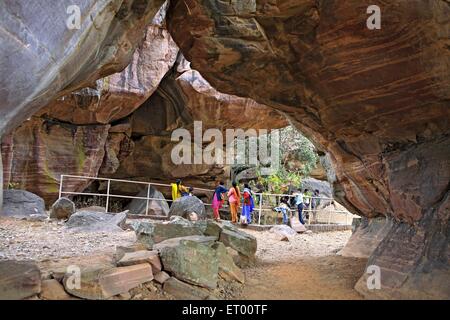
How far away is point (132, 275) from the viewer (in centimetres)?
448

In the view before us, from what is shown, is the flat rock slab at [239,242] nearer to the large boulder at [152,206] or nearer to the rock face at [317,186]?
the large boulder at [152,206]

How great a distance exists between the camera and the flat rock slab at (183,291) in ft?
14.8

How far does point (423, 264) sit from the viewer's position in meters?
4.62

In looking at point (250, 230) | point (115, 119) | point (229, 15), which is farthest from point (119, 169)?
point (229, 15)

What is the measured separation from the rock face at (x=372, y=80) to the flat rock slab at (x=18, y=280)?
3796mm

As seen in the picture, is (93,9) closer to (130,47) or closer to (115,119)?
(130,47)

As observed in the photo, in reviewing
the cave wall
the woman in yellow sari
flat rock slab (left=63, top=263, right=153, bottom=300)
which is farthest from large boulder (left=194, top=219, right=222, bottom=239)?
the cave wall

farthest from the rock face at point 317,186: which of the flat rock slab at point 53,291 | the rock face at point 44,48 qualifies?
the flat rock slab at point 53,291

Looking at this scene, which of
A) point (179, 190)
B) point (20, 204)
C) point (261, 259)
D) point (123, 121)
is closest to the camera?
point (261, 259)

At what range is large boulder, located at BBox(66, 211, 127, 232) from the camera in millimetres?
8539

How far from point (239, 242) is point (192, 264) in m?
1.99

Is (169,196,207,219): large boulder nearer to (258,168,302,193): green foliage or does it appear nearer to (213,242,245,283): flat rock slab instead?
(213,242,245,283): flat rock slab

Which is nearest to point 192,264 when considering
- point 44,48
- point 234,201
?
point 44,48

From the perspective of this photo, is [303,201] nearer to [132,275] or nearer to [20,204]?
[20,204]
